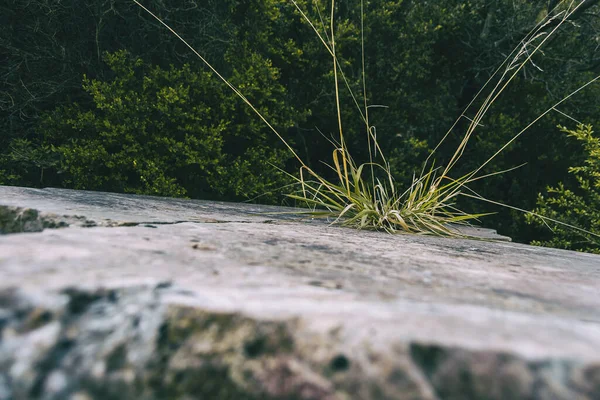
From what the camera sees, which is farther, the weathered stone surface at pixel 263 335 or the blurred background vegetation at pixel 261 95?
the blurred background vegetation at pixel 261 95

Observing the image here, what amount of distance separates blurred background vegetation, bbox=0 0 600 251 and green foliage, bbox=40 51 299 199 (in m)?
0.02

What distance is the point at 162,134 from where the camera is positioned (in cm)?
436

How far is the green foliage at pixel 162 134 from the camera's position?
13.7ft

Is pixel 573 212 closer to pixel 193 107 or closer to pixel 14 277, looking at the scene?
pixel 193 107

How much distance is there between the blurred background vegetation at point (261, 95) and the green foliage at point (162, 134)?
16 mm

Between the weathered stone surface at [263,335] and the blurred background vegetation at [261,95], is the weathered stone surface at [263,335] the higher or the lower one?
the lower one

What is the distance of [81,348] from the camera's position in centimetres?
46

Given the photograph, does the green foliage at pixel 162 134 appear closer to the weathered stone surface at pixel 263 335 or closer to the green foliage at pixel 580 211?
the green foliage at pixel 580 211

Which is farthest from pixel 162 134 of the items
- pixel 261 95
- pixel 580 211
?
pixel 580 211

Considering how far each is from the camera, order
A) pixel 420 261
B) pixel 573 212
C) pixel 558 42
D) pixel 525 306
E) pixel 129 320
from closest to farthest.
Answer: pixel 129 320 → pixel 525 306 → pixel 420 261 → pixel 573 212 → pixel 558 42

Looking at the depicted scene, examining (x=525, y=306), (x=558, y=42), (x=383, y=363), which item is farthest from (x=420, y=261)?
(x=558, y=42)

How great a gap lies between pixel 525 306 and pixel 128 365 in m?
0.44

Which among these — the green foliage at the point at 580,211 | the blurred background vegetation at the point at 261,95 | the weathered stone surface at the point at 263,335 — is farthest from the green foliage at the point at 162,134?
the weathered stone surface at the point at 263,335

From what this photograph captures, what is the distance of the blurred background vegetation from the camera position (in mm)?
4180
